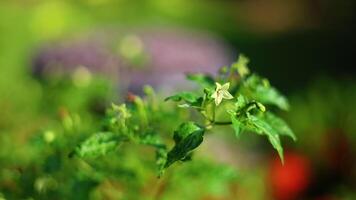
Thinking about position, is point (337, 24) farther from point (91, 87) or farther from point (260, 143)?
point (91, 87)

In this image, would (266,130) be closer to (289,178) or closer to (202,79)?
(202,79)

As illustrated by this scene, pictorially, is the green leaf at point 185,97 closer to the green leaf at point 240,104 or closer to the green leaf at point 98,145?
the green leaf at point 240,104

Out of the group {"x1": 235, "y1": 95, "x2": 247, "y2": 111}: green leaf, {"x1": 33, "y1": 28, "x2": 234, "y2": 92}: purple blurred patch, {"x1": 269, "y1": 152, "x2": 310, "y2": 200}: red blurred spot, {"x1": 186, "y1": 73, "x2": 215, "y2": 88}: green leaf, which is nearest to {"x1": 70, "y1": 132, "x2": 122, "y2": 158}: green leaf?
{"x1": 186, "y1": 73, "x2": 215, "y2": 88}: green leaf

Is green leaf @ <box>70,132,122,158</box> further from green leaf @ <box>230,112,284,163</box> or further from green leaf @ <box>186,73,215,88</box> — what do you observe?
green leaf @ <box>230,112,284,163</box>

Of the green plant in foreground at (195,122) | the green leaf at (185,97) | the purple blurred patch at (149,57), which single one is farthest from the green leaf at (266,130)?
the purple blurred patch at (149,57)

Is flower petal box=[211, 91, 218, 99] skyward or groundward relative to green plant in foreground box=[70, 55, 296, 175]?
skyward

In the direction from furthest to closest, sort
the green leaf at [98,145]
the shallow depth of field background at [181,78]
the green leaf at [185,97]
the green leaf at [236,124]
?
the shallow depth of field background at [181,78] < the green leaf at [98,145] < the green leaf at [185,97] < the green leaf at [236,124]

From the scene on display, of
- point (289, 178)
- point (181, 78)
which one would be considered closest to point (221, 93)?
point (289, 178)
